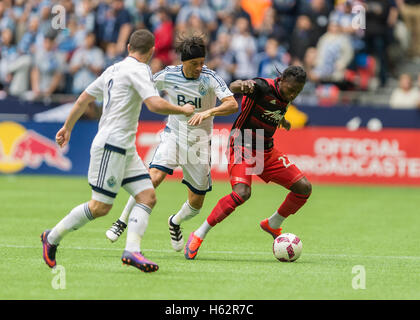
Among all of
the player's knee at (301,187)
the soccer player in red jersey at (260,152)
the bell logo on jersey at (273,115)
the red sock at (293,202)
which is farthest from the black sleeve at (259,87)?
the red sock at (293,202)

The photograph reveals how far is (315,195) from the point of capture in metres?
16.9

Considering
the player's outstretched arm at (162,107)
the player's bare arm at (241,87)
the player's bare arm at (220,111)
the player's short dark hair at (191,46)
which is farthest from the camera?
the player's short dark hair at (191,46)

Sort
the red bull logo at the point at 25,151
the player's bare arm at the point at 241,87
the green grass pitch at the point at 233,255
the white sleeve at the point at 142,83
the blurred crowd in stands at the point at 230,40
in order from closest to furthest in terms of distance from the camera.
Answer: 1. the green grass pitch at the point at 233,255
2. the white sleeve at the point at 142,83
3. the player's bare arm at the point at 241,87
4. the red bull logo at the point at 25,151
5. the blurred crowd in stands at the point at 230,40

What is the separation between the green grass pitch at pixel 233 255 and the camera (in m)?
7.18

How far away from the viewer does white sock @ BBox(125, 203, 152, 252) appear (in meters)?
7.87

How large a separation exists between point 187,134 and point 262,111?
98cm

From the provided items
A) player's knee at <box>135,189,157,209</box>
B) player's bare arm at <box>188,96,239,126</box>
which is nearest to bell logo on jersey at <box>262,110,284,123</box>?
player's bare arm at <box>188,96,239,126</box>

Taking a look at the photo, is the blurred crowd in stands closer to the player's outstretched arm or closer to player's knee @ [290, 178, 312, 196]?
player's knee @ [290, 178, 312, 196]

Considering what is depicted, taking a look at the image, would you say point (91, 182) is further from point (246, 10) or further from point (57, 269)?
point (246, 10)

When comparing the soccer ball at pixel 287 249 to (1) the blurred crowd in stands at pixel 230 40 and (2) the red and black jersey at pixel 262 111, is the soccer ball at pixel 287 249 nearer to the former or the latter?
(2) the red and black jersey at pixel 262 111

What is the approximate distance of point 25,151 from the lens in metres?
20.1

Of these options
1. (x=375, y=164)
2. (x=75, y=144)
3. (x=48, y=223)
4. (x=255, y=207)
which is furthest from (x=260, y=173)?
(x=75, y=144)

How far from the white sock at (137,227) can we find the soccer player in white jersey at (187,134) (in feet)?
4.65
